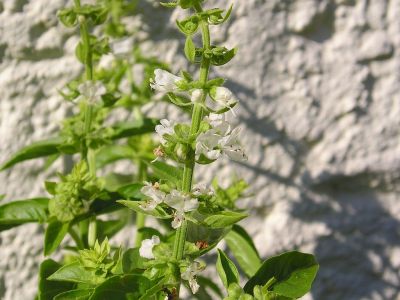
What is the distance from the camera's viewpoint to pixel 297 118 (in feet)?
3.81

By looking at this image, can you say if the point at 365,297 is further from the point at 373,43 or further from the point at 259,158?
the point at 373,43

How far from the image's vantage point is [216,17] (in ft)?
1.82

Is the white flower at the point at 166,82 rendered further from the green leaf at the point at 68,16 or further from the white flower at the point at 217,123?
the green leaf at the point at 68,16

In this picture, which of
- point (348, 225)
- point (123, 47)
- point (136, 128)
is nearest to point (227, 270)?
point (136, 128)

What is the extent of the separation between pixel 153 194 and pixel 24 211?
297mm

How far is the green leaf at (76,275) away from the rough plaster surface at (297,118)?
46 cm

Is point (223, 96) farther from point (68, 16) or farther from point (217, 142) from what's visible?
point (68, 16)

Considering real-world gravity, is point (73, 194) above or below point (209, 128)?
below

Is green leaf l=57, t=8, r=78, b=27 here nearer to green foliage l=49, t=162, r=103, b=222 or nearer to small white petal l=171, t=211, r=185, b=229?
green foliage l=49, t=162, r=103, b=222

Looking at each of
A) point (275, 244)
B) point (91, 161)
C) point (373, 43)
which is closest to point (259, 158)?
point (275, 244)

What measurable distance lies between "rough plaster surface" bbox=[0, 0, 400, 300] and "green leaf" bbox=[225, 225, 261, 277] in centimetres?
29

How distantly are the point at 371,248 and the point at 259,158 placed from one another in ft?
0.95

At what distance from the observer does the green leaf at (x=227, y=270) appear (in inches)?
25.5

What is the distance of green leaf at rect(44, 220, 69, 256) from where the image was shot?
767 millimetres
